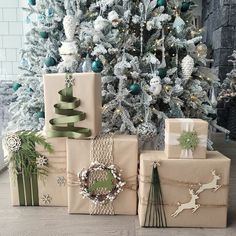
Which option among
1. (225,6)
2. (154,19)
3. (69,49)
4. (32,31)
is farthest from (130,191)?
(225,6)

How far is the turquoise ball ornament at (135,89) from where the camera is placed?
164 cm

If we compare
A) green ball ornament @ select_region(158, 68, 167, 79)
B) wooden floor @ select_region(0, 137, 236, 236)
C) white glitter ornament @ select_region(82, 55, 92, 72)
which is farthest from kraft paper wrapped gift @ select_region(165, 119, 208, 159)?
white glitter ornament @ select_region(82, 55, 92, 72)

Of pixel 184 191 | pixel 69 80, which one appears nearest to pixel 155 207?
pixel 184 191

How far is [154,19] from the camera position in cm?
168

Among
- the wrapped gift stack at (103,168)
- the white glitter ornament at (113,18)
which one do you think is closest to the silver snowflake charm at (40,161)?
the wrapped gift stack at (103,168)

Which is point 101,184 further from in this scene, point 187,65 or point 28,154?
point 187,65

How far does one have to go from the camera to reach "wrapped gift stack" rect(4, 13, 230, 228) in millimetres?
1085

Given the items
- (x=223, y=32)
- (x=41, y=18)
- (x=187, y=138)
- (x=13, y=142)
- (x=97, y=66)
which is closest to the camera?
(x=187, y=138)

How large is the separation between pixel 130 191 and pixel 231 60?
229 cm

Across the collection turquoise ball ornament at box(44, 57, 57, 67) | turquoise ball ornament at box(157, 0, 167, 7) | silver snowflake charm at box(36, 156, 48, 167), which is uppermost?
turquoise ball ornament at box(157, 0, 167, 7)

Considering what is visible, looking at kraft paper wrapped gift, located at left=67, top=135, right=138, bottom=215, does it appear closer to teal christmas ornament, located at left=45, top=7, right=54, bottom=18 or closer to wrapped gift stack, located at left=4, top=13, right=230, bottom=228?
wrapped gift stack, located at left=4, top=13, right=230, bottom=228

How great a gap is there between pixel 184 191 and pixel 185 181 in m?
0.04

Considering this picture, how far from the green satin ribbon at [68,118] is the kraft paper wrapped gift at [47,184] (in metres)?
0.06

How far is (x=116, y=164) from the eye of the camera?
3.81 feet
